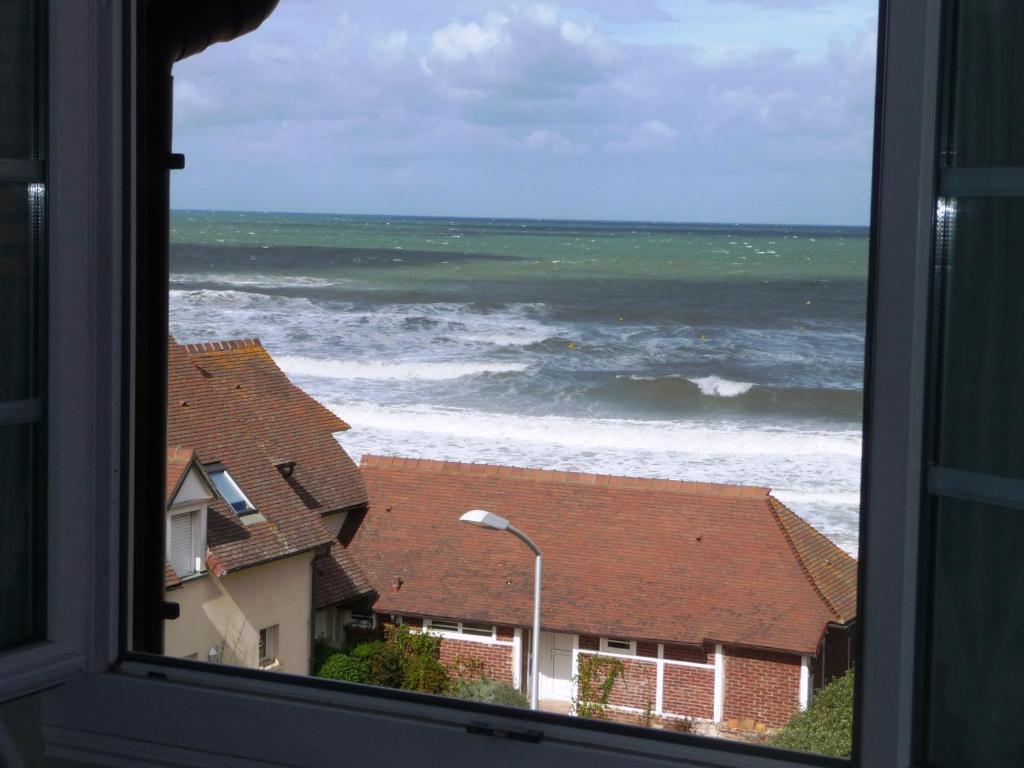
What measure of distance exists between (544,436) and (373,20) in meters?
7.32

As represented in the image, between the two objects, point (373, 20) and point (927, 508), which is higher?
point (373, 20)

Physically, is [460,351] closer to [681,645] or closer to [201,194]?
[681,645]

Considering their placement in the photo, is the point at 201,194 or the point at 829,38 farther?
the point at 201,194

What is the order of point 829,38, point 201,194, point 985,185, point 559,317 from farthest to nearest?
point 201,194 < point 829,38 < point 559,317 < point 985,185

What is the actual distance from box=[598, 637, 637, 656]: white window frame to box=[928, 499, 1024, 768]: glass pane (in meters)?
7.29

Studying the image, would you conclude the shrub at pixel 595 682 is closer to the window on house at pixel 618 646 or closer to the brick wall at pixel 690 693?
the window on house at pixel 618 646

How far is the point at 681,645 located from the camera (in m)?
7.46

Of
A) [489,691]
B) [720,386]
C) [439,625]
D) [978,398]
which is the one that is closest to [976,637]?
[978,398]

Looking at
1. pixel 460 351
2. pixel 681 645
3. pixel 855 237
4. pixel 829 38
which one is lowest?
pixel 681 645

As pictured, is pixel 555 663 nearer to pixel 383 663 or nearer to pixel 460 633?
pixel 460 633

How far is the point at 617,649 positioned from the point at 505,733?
7.27 meters

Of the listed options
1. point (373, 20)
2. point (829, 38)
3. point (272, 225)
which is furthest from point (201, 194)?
point (829, 38)

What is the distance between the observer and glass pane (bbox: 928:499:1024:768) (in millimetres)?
422

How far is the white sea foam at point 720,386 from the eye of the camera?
29.1 ft
